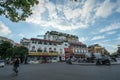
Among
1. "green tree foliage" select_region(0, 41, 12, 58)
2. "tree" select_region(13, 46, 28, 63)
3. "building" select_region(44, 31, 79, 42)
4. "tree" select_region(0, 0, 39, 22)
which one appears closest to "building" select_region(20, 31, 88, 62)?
"building" select_region(44, 31, 79, 42)

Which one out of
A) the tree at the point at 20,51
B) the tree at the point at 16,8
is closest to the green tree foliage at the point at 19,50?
the tree at the point at 20,51

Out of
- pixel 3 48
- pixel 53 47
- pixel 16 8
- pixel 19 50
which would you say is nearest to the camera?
pixel 16 8

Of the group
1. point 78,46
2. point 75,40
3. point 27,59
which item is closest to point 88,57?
point 27,59

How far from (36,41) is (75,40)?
27746 mm

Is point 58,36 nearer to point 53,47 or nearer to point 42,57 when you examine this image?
point 53,47

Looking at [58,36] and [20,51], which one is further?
[58,36]

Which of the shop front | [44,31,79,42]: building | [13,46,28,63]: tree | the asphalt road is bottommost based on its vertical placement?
the asphalt road

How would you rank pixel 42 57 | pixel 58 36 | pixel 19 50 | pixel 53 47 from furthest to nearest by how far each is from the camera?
pixel 58 36 < pixel 53 47 < pixel 42 57 < pixel 19 50

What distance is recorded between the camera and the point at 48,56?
72.5 m

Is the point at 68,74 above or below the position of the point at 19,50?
below

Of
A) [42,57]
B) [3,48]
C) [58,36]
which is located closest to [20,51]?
[3,48]

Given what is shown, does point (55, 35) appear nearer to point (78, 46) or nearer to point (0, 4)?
point (78, 46)

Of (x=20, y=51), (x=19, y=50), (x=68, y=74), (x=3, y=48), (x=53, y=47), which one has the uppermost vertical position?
(x=53, y=47)

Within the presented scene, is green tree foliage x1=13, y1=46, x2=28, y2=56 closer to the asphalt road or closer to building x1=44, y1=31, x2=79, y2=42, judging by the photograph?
building x1=44, y1=31, x2=79, y2=42
